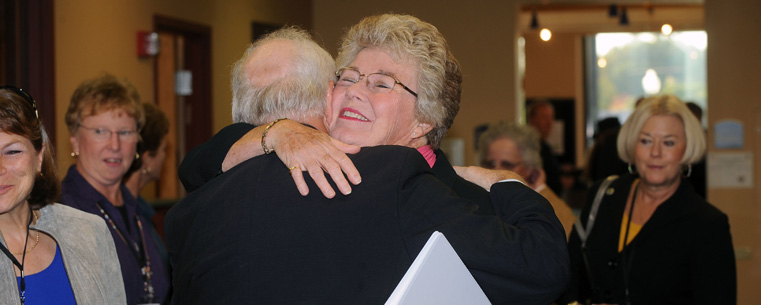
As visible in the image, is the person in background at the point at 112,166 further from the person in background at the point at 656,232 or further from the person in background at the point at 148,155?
the person in background at the point at 656,232

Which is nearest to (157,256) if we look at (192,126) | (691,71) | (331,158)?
(331,158)

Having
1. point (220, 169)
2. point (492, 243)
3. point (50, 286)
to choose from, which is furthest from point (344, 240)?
point (50, 286)

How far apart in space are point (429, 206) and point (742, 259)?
4.96 metres

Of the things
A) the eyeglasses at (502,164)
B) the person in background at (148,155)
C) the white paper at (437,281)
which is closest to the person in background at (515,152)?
the eyeglasses at (502,164)

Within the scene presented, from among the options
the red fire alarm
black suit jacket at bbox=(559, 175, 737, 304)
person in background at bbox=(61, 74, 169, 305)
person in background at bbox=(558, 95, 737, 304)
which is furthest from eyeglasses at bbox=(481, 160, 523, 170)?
the red fire alarm

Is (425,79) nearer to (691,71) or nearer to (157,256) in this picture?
(157,256)

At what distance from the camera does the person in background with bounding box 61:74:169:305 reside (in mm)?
3096

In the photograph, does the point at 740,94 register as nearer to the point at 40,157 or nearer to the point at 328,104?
the point at 328,104

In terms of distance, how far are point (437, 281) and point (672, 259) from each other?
1.97 metres

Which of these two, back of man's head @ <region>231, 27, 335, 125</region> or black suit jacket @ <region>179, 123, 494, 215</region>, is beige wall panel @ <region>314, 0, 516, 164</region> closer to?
back of man's head @ <region>231, 27, 335, 125</region>

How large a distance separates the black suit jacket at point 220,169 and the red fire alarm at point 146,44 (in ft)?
13.5

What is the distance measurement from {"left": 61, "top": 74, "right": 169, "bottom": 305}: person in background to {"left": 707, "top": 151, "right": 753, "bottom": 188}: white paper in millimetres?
4346

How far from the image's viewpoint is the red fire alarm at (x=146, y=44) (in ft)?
18.8

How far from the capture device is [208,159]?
1786mm
